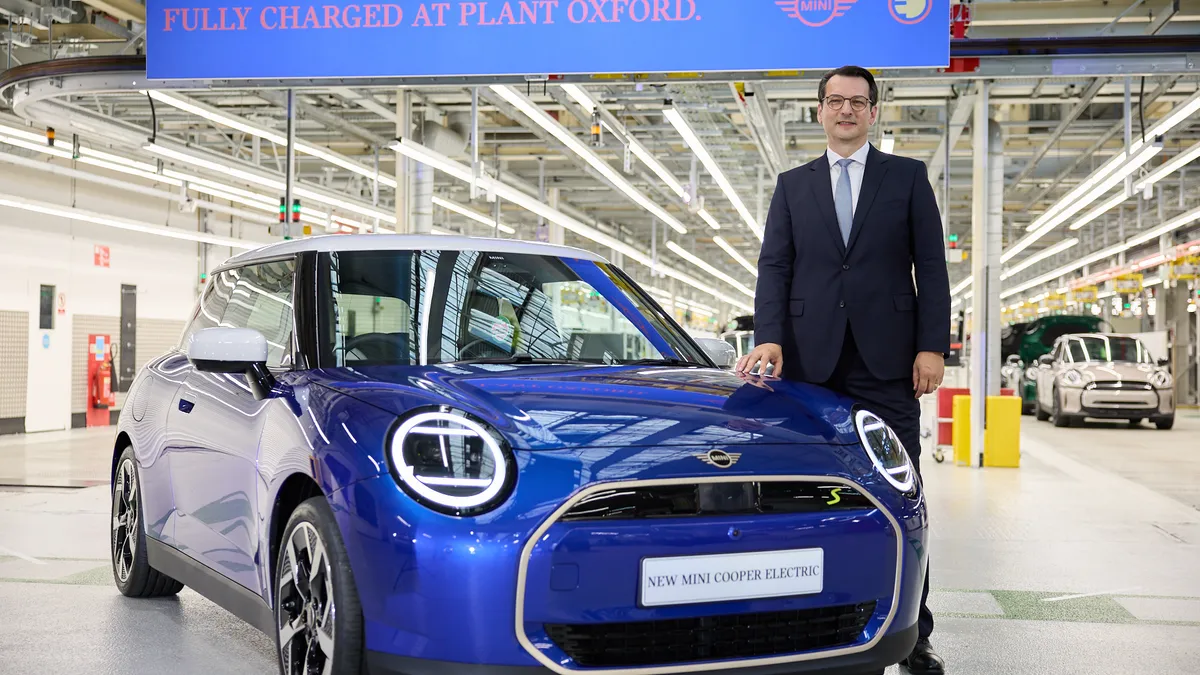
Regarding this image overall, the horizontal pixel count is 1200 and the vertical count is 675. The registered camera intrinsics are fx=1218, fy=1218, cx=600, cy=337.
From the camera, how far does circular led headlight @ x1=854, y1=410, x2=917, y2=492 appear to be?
2.68m

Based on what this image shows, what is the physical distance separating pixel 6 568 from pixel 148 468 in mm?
1653

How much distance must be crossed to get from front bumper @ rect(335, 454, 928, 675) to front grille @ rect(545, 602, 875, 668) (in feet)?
0.05

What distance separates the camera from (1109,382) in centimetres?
1739

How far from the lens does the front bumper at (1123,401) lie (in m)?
17.2

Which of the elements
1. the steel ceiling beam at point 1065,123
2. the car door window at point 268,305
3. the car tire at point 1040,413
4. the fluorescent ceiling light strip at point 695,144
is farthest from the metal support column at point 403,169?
the car tire at point 1040,413

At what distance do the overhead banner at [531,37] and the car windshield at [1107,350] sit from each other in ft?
40.1

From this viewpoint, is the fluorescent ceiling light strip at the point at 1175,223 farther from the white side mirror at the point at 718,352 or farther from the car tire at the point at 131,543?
the car tire at the point at 131,543

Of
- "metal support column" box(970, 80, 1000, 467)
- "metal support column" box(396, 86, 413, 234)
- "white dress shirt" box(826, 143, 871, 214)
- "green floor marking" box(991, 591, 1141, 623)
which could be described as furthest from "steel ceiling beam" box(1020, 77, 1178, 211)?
"white dress shirt" box(826, 143, 871, 214)

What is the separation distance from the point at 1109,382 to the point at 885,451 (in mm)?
16051

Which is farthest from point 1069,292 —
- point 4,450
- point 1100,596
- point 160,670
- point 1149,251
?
point 160,670

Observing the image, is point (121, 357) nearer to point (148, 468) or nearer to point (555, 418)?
point (148, 468)

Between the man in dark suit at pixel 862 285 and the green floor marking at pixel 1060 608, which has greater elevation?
the man in dark suit at pixel 862 285

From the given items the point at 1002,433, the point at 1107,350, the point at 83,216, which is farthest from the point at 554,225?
the point at 1002,433

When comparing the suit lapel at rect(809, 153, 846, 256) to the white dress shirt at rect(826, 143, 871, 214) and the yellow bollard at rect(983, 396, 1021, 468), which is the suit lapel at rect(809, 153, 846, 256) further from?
the yellow bollard at rect(983, 396, 1021, 468)
